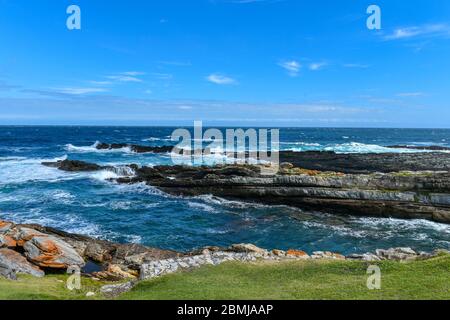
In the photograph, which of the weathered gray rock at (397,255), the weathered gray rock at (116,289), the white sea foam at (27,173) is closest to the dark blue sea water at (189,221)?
the white sea foam at (27,173)

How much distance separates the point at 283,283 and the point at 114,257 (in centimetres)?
1133

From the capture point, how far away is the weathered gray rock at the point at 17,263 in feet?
52.7

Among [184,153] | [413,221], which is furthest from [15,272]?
[184,153]

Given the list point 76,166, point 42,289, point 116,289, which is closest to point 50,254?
point 42,289

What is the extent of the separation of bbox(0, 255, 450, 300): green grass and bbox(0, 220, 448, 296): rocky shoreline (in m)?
1.19

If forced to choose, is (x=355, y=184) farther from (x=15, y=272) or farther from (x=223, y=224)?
(x=15, y=272)

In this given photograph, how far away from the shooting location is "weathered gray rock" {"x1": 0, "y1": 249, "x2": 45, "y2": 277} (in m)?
16.1

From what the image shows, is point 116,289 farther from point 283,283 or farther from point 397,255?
point 397,255

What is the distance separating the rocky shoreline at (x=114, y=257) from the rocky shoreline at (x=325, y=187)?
559 inches

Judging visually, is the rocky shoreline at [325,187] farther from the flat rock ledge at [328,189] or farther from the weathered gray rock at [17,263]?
the weathered gray rock at [17,263]

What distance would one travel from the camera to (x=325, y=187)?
35219mm

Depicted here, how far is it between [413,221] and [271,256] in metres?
17.4
